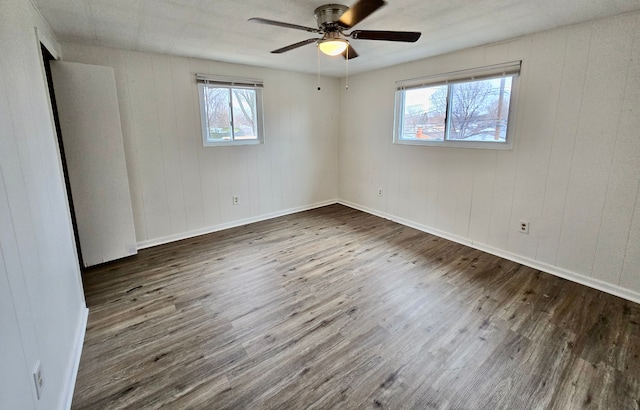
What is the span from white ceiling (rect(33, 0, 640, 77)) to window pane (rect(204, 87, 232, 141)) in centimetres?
62

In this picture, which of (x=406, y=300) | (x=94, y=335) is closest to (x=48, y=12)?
(x=94, y=335)

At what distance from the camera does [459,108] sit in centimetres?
354

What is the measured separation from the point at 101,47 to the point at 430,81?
3.68m

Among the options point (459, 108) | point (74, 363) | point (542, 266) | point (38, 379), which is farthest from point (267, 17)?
point (542, 266)

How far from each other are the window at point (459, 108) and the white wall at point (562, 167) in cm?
10

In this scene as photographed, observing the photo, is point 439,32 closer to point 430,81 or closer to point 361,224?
point 430,81

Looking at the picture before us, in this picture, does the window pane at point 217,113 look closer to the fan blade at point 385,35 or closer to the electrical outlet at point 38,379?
the fan blade at point 385,35

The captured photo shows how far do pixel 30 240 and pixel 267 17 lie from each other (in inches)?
82.5

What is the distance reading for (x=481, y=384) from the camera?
1.70 meters

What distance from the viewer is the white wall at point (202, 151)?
133 inches

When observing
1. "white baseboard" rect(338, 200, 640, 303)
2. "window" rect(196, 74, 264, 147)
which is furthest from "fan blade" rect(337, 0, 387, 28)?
"white baseboard" rect(338, 200, 640, 303)

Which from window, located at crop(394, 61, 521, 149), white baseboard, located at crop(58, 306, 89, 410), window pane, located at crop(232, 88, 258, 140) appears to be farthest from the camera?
window pane, located at crop(232, 88, 258, 140)

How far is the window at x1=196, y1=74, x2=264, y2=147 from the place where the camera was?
151 inches

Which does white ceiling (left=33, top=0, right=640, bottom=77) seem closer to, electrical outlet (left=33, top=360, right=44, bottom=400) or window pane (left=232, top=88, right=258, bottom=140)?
window pane (left=232, top=88, right=258, bottom=140)
